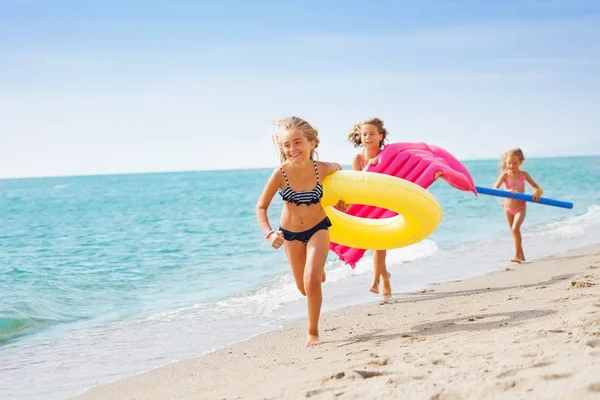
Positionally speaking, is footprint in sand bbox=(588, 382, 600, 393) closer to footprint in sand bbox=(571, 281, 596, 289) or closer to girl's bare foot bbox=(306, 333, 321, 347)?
girl's bare foot bbox=(306, 333, 321, 347)

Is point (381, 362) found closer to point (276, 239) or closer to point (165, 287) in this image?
point (276, 239)

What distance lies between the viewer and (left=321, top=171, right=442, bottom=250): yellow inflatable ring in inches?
186

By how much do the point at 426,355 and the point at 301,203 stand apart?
4.65ft

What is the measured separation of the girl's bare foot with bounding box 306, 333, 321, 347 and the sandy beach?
6cm

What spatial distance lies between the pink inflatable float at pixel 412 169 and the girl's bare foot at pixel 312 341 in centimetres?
155

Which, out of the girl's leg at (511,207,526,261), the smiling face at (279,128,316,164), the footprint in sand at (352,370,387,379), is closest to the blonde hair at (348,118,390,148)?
the smiling face at (279,128,316,164)

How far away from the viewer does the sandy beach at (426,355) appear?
2.76 metres

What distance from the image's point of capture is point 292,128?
441cm

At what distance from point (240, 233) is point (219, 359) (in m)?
10.3

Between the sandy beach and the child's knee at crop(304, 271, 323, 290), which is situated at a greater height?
the child's knee at crop(304, 271, 323, 290)

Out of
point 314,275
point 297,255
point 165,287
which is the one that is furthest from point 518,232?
point 314,275

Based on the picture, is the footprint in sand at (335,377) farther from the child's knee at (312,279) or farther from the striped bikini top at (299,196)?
the striped bikini top at (299,196)

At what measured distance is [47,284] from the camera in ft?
28.3

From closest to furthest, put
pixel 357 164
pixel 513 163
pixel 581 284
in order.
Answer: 1. pixel 581 284
2. pixel 357 164
3. pixel 513 163
